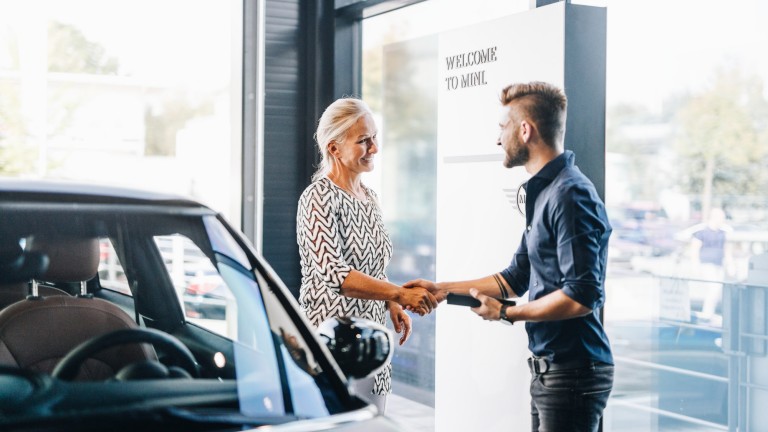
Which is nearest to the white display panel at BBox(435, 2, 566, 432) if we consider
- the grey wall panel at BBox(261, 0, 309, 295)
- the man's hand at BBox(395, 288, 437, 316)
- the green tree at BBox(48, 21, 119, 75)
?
the man's hand at BBox(395, 288, 437, 316)

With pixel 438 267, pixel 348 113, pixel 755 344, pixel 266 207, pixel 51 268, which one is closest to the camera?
pixel 51 268

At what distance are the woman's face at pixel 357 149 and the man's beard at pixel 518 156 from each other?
1.75ft

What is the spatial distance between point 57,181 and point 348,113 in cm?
166

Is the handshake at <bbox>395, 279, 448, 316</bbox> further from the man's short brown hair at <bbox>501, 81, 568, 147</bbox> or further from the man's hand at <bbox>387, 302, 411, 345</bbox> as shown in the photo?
the man's short brown hair at <bbox>501, 81, 568, 147</bbox>

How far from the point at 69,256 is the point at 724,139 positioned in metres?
2.75

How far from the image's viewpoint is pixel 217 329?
209 cm

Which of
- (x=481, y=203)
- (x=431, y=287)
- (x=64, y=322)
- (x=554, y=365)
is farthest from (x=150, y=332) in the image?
(x=481, y=203)

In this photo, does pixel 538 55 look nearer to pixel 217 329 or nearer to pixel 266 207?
pixel 217 329

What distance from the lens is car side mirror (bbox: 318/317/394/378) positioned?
2.10 m

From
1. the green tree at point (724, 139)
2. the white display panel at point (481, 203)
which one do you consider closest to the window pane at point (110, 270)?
the white display panel at point (481, 203)

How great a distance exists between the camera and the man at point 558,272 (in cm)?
287

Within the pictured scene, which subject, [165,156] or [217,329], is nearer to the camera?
[217,329]

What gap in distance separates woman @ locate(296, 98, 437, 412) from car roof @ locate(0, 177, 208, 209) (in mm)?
1264

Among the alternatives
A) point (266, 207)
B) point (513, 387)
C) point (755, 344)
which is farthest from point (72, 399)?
point (266, 207)
